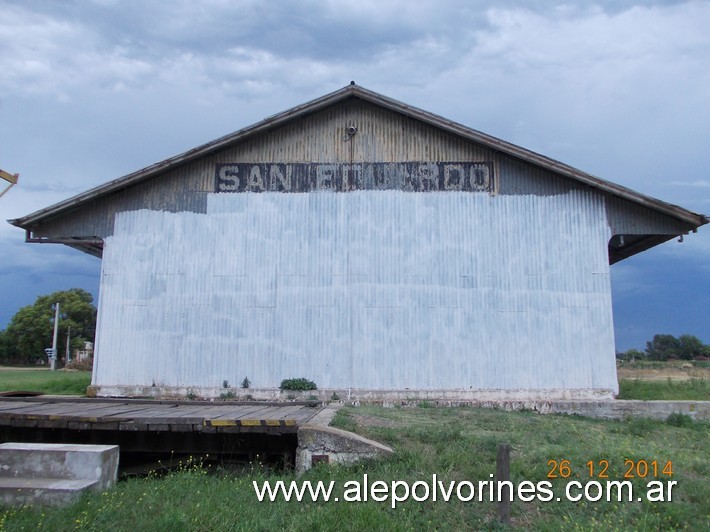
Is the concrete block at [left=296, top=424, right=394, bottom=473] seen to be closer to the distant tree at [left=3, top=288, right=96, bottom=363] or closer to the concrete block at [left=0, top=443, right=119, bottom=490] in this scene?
the concrete block at [left=0, top=443, right=119, bottom=490]

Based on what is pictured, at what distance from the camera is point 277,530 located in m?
6.14

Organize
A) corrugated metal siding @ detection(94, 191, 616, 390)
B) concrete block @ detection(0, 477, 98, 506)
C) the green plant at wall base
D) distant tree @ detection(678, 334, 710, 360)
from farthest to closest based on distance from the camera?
distant tree @ detection(678, 334, 710, 360) → corrugated metal siding @ detection(94, 191, 616, 390) → the green plant at wall base → concrete block @ detection(0, 477, 98, 506)

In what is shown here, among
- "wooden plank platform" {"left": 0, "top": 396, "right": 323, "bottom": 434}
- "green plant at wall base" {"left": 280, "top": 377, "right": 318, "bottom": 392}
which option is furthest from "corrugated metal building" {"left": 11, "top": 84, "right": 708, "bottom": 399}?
"wooden plank platform" {"left": 0, "top": 396, "right": 323, "bottom": 434}

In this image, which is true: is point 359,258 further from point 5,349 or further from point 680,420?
point 5,349

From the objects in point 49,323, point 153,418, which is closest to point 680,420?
point 153,418

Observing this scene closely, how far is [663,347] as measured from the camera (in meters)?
84.9

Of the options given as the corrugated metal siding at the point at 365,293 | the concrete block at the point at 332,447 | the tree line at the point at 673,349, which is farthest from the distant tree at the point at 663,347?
the concrete block at the point at 332,447

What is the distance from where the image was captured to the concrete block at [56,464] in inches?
292

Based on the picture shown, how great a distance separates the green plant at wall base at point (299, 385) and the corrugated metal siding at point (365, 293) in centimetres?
19

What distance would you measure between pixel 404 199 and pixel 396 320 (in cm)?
335

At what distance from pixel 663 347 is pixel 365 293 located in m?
85.1

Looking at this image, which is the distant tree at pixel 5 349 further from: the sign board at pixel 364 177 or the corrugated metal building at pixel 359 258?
the sign board at pixel 364 177

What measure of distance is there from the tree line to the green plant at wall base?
216 ft

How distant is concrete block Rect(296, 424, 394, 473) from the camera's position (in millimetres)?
7984
